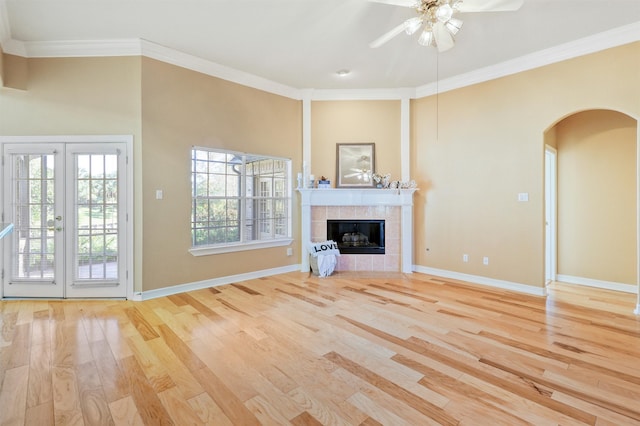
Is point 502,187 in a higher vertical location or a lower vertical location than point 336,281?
higher

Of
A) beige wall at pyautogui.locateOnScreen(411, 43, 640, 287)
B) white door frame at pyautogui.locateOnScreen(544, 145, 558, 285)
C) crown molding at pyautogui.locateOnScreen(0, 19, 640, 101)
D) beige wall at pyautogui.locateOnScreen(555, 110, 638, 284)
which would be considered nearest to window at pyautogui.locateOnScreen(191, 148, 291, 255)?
crown molding at pyautogui.locateOnScreen(0, 19, 640, 101)

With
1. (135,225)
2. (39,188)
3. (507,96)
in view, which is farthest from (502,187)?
(39,188)

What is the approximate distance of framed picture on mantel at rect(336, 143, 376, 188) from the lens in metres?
5.07

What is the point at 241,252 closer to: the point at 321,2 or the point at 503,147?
the point at 321,2

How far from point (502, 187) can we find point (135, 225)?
15.5 ft

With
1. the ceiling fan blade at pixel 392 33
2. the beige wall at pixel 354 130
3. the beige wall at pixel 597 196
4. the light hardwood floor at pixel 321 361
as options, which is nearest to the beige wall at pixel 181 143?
the light hardwood floor at pixel 321 361

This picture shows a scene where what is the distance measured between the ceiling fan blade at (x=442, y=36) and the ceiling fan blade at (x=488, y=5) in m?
0.18

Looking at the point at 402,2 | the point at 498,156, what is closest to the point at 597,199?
the point at 498,156

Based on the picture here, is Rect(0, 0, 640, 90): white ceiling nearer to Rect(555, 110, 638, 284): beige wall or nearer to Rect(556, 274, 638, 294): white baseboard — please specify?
Rect(555, 110, 638, 284): beige wall

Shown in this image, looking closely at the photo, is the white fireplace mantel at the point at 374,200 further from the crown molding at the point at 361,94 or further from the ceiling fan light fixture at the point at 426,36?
the ceiling fan light fixture at the point at 426,36

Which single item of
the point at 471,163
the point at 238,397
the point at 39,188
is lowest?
the point at 238,397

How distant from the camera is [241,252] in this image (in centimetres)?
452

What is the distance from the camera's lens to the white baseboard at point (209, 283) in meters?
3.69

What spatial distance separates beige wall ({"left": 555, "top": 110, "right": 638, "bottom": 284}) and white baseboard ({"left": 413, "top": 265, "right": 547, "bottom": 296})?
1.13m
